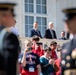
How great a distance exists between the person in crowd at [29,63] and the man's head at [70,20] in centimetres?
542

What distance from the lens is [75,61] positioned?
24.9ft

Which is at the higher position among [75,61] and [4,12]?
[4,12]

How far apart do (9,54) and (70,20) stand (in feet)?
3.63

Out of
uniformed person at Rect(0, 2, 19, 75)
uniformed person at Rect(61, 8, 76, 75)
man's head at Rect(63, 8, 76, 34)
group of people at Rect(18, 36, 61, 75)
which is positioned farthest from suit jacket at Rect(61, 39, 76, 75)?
group of people at Rect(18, 36, 61, 75)

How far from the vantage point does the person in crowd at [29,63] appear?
13.0 metres

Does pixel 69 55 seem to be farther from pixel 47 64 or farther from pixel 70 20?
pixel 47 64

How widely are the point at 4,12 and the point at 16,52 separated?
561 millimetres

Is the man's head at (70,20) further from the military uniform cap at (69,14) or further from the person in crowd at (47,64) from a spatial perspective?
the person in crowd at (47,64)

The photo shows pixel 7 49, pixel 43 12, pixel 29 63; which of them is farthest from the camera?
pixel 43 12

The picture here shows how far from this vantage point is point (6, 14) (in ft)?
23.2

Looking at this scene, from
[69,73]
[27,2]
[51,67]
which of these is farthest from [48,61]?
[27,2]

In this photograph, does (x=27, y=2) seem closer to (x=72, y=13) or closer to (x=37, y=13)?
(x=37, y=13)

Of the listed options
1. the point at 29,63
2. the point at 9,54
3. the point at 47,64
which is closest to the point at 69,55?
the point at 9,54

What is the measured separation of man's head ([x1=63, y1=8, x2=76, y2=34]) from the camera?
24.1 ft
